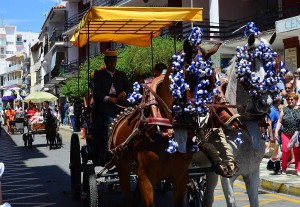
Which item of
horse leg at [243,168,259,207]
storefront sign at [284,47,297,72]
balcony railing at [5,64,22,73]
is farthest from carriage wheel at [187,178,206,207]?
balcony railing at [5,64,22,73]

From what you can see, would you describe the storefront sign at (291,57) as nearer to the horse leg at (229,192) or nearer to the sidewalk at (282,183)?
the sidewalk at (282,183)

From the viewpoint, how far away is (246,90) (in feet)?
15.8

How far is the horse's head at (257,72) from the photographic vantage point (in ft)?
15.0

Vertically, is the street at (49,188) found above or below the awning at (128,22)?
below

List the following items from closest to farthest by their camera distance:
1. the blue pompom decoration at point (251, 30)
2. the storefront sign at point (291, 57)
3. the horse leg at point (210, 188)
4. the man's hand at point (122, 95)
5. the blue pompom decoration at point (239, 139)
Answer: the blue pompom decoration at point (251, 30), the blue pompom decoration at point (239, 139), the horse leg at point (210, 188), the man's hand at point (122, 95), the storefront sign at point (291, 57)

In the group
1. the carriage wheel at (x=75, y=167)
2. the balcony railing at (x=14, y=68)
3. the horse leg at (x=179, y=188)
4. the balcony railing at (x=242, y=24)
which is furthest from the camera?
the balcony railing at (x=14, y=68)

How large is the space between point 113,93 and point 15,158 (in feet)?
34.8

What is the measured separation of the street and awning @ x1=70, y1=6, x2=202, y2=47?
2472mm

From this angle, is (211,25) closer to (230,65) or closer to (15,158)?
(15,158)

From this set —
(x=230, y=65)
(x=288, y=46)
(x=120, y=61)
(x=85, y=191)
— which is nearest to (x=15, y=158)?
(x=120, y=61)

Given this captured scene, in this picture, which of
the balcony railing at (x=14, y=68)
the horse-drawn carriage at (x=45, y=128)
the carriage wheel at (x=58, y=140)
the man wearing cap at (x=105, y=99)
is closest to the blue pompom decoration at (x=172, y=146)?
the man wearing cap at (x=105, y=99)

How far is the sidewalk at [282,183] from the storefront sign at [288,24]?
7.51 metres

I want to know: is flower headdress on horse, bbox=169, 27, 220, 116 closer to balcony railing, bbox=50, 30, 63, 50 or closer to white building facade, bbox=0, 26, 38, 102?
balcony railing, bbox=50, 30, 63, 50

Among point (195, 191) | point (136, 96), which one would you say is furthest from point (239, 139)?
point (195, 191)
